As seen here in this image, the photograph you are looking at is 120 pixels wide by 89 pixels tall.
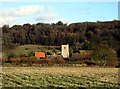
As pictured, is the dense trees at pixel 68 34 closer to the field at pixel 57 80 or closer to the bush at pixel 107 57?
the bush at pixel 107 57

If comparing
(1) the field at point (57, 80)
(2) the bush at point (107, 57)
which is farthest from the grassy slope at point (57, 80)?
(2) the bush at point (107, 57)

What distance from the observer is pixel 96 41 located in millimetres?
40156

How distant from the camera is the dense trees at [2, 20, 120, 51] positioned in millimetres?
36531

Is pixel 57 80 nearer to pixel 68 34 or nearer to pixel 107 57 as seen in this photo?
pixel 107 57

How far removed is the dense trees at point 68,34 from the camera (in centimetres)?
3653

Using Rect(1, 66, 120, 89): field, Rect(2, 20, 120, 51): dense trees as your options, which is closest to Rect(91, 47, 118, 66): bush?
Rect(2, 20, 120, 51): dense trees

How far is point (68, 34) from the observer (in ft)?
142

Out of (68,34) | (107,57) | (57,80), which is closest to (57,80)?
(57,80)

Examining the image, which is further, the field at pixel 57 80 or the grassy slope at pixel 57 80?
the grassy slope at pixel 57 80

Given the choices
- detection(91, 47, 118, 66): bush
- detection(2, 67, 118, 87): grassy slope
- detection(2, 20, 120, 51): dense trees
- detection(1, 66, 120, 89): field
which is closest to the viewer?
detection(1, 66, 120, 89): field

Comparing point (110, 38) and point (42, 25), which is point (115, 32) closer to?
point (110, 38)

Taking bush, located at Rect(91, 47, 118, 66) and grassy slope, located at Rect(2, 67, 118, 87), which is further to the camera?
bush, located at Rect(91, 47, 118, 66)

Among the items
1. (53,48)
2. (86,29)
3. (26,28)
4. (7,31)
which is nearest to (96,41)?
(86,29)

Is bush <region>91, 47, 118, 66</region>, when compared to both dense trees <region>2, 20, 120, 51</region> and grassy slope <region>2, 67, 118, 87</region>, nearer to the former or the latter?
dense trees <region>2, 20, 120, 51</region>
